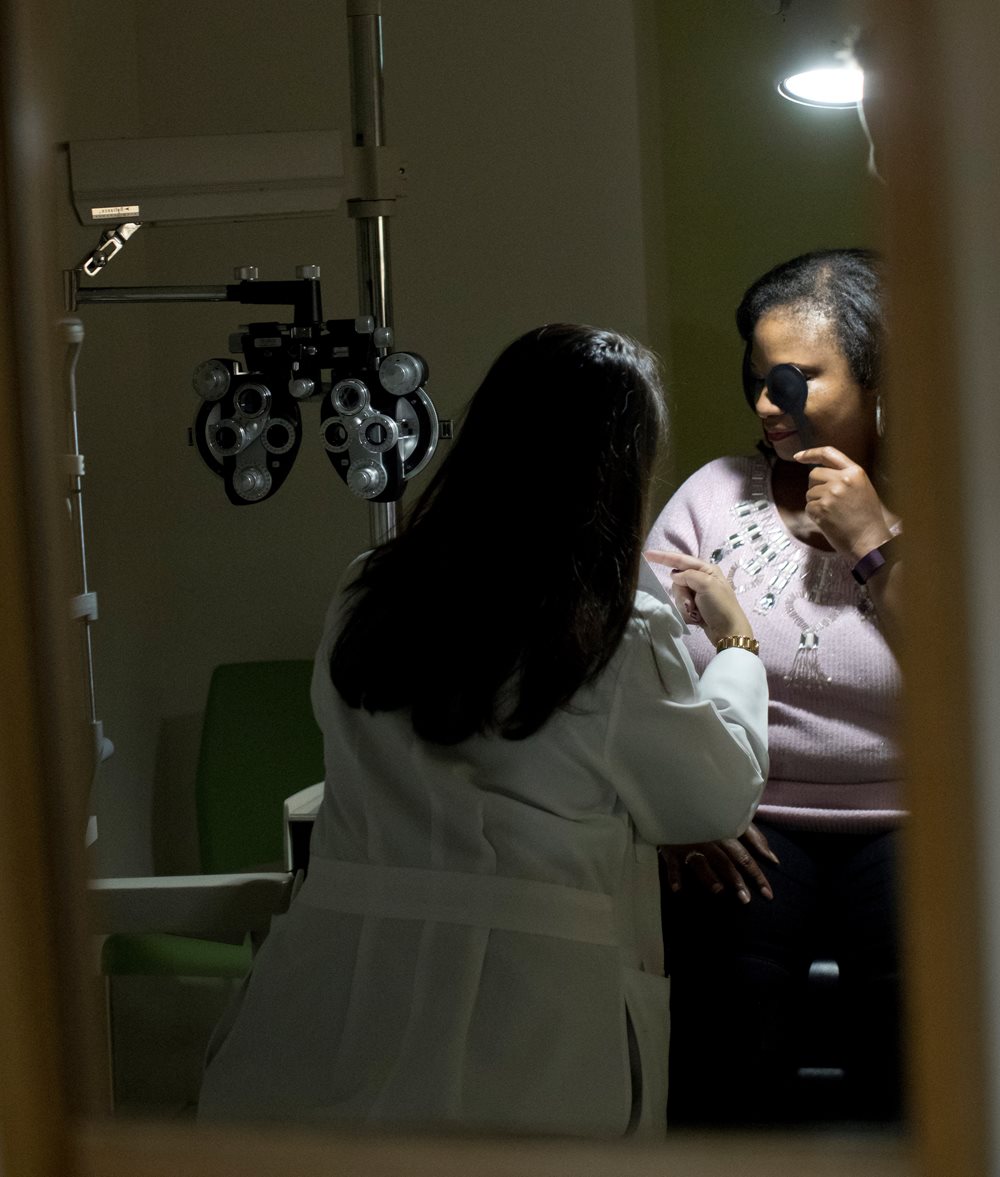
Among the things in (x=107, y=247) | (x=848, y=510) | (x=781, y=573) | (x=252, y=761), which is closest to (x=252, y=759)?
(x=252, y=761)

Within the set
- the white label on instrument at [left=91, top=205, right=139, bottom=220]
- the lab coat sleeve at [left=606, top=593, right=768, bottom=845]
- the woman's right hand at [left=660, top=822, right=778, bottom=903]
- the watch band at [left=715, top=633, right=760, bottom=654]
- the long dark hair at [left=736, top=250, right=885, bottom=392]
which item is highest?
the white label on instrument at [left=91, top=205, right=139, bottom=220]

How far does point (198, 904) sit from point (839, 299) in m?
0.84

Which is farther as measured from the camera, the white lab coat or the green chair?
the green chair

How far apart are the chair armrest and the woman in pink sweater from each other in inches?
14.4

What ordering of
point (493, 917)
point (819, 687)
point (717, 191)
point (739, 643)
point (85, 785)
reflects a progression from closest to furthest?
point (85, 785) < point (493, 917) < point (739, 643) < point (819, 687) < point (717, 191)

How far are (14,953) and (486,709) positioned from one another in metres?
0.44

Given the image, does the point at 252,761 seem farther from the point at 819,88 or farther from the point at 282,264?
the point at 819,88

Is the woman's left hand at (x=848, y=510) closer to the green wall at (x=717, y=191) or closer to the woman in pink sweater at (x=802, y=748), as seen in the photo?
the woman in pink sweater at (x=802, y=748)

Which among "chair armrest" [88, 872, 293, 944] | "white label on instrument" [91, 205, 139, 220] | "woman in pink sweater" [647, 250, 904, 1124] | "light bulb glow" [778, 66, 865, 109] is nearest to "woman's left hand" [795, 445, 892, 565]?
"woman in pink sweater" [647, 250, 904, 1124]

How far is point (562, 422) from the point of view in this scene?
0.89 metres

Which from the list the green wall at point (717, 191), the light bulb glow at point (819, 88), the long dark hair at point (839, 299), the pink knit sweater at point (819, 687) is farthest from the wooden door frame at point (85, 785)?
the green wall at point (717, 191)

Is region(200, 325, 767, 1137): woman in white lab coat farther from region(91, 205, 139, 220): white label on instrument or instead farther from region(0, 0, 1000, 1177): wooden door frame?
region(91, 205, 139, 220): white label on instrument

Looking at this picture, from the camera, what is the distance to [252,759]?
6.19 ft

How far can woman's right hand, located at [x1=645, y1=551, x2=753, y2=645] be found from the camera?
1.08 metres
